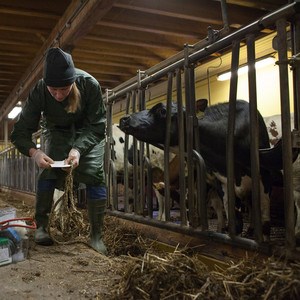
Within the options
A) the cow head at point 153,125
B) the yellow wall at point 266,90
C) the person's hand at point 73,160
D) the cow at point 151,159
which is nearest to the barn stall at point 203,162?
the cow head at point 153,125

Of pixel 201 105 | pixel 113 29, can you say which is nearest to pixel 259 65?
pixel 113 29

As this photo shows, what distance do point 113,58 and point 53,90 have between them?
486cm

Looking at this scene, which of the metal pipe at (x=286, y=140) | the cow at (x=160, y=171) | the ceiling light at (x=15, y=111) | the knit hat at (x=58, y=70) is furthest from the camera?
the ceiling light at (x=15, y=111)

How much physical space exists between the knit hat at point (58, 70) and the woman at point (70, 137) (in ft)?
0.30

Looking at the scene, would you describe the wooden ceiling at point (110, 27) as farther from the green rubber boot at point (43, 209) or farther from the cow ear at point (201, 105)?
the green rubber boot at point (43, 209)

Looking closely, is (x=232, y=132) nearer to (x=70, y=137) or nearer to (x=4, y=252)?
(x=70, y=137)

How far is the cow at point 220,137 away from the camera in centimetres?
317

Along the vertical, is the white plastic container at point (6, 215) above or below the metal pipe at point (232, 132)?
below

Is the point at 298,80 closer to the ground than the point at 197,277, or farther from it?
farther from it

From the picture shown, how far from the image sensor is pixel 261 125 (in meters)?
3.29

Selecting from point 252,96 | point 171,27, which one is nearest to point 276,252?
point 252,96

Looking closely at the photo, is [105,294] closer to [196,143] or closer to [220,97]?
[196,143]

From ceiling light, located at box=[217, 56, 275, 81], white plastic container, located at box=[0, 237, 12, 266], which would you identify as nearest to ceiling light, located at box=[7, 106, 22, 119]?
ceiling light, located at box=[217, 56, 275, 81]

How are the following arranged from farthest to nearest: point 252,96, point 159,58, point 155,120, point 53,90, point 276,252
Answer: point 159,58
point 155,120
point 53,90
point 252,96
point 276,252
